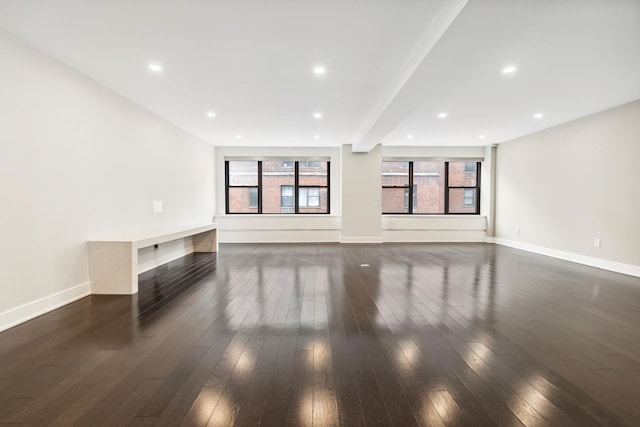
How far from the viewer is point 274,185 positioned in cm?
790

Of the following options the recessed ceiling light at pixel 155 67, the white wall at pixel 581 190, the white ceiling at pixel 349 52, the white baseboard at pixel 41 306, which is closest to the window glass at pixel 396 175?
the white wall at pixel 581 190

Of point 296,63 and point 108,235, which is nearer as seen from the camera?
point 296,63

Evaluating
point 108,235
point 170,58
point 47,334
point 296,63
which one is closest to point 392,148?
point 296,63

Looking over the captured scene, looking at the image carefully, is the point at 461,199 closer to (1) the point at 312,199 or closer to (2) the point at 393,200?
(2) the point at 393,200

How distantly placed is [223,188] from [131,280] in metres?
4.75

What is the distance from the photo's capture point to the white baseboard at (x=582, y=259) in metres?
4.29

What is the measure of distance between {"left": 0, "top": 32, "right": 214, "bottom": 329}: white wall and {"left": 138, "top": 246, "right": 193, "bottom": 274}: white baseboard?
622mm

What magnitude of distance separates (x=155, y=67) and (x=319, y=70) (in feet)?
5.65

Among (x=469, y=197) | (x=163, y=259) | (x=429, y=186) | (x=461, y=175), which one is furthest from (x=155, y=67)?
(x=469, y=197)

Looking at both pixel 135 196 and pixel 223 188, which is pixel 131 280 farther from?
pixel 223 188

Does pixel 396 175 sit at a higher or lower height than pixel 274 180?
higher

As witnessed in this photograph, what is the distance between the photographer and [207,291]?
3.36 m

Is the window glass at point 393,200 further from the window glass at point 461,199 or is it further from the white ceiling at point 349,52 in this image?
the white ceiling at point 349,52

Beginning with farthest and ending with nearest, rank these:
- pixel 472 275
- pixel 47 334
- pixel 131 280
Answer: pixel 472 275
pixel 131 280
pixel 47 334
